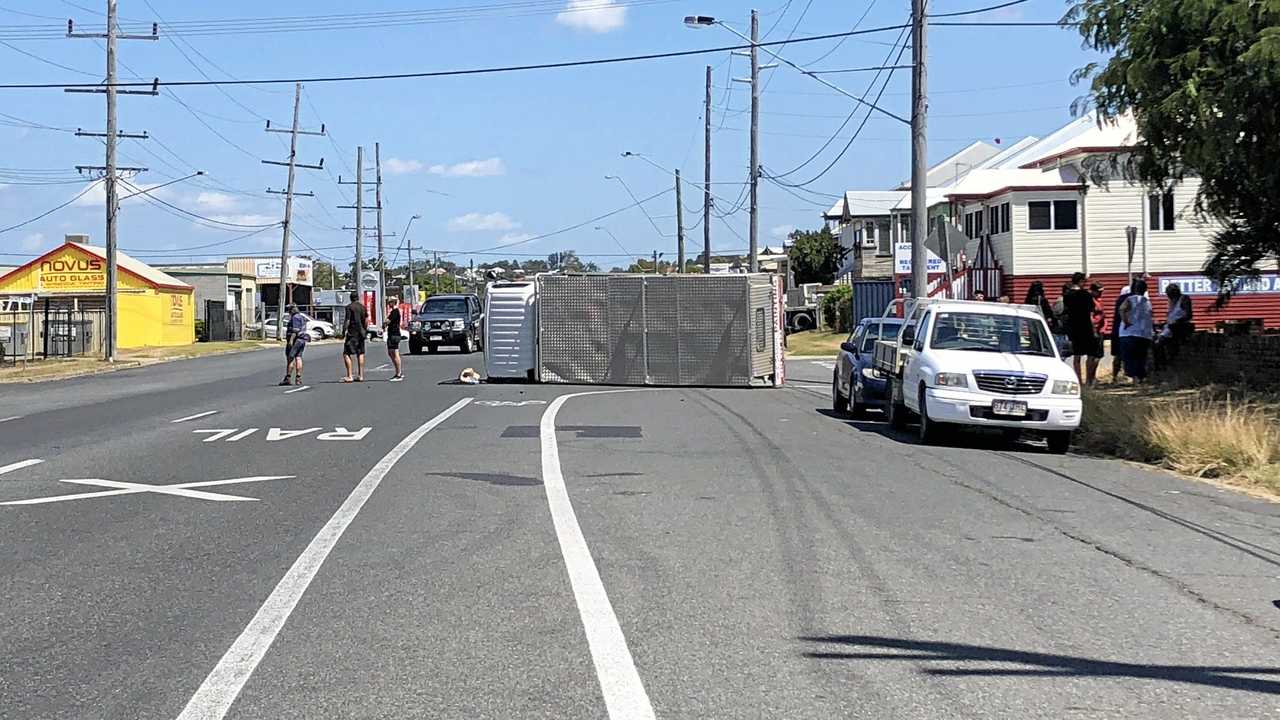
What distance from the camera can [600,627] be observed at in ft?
22.5

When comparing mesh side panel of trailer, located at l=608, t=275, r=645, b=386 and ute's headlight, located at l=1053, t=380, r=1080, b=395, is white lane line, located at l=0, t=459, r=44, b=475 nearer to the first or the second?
ute's headlight, located at l=1053, t=380, r=1080, b=395

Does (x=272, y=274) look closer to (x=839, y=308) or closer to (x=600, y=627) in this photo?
(x=839, y=308)

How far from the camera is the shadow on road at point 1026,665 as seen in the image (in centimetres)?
605

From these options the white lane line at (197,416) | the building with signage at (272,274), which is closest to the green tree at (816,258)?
the building with signage at (272,274)

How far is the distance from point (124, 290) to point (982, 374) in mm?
54998

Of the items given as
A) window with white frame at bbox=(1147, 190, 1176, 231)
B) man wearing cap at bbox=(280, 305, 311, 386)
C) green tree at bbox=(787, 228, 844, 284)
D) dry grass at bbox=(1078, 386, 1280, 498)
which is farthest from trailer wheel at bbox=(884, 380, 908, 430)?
green tree at bbox=(787, 228, 844, 284)

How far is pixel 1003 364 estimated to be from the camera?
1606cm

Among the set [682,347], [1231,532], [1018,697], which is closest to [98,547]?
[1018,697]

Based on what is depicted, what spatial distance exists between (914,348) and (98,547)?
10814 millimetres

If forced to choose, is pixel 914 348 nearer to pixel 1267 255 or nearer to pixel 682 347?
pixel 1267 255

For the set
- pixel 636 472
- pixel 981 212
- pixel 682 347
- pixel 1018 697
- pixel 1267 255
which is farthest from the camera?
pixel 981 212

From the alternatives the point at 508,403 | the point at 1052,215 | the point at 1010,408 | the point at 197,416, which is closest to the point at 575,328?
the point at 508,403

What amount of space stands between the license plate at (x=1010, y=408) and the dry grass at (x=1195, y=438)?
1.14m

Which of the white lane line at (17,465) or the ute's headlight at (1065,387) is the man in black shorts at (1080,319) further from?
the white lane line at (17,465)
